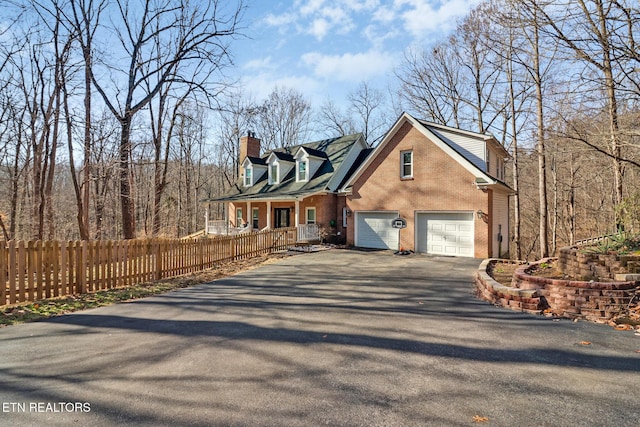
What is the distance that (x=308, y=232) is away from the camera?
61.4 feet

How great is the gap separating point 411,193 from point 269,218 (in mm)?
9398

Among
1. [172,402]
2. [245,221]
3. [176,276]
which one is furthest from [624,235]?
[245,221]

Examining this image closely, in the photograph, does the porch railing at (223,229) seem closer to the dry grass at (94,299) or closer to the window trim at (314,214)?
the window trim at (314,214)

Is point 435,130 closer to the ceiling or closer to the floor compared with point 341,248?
closer to the ceiling

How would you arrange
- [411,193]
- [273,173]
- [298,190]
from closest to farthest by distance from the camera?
1. [411,193]
2. [298,190]
3. [273,173]

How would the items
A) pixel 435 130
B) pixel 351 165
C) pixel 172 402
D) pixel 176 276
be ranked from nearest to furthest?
pixel 172 402 < pixel 176 276 < pixel 435 130 < pixel 351 165

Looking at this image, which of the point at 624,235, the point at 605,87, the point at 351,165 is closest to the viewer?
the point at 624,235

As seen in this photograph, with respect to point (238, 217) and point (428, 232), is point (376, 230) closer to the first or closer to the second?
point (428, 232)

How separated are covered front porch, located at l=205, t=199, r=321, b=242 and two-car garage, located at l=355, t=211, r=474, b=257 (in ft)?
9.71

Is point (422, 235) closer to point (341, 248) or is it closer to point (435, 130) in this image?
point (341, 248)

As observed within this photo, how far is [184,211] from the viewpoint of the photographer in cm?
3612

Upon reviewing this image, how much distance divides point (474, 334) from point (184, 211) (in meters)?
35.8

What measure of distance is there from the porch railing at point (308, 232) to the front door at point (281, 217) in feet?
11.9

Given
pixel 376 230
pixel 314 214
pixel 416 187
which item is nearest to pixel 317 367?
pixel 416 187
